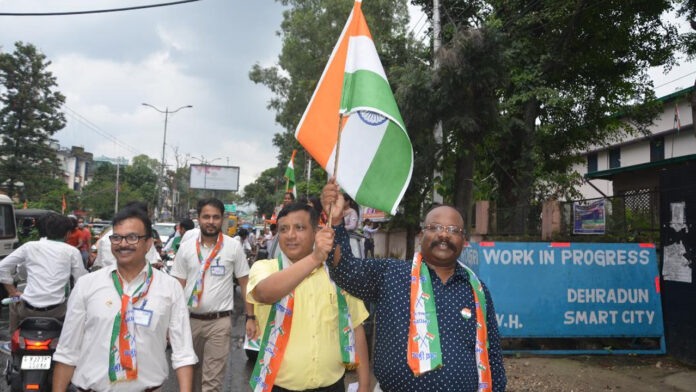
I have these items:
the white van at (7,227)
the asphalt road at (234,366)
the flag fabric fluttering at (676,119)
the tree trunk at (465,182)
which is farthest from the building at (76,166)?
the tree trunk at (465,182)

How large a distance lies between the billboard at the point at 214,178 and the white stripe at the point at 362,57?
53.8 meters

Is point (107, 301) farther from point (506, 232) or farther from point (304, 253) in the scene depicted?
point (506, 232)

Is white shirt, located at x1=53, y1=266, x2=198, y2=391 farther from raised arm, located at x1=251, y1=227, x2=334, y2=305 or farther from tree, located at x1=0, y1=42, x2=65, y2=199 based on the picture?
tree, located at x1=0, y1=42, x2=65, y2=199

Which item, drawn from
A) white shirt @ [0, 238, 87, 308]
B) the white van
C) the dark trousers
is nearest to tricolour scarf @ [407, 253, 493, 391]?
the dark trousers

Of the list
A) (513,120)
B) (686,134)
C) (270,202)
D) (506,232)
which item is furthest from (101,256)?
(270,202)

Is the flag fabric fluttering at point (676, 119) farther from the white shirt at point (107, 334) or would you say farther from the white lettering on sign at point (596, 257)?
the white shirt at point (107, 334)

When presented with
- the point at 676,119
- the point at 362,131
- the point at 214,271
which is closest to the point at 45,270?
the point at 214,271

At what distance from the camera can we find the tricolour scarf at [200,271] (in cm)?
492

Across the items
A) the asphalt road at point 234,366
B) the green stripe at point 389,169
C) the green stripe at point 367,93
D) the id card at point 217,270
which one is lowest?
the asphalt road at point 234,366

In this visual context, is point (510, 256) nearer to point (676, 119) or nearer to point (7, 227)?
point (7, 227)

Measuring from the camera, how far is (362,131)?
137 inches

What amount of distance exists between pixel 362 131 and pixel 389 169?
0.29 metres

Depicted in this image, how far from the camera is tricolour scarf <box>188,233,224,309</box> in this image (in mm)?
4918

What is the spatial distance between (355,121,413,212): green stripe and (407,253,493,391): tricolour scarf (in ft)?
2.49
